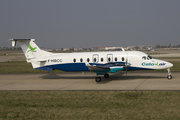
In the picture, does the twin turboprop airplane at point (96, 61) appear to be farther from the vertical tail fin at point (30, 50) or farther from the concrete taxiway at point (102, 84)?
the concrete taxiway at point (102, 84)

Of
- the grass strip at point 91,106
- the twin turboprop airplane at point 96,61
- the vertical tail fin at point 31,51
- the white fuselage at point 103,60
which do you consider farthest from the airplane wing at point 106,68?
the vertical tail fin at point 31,51

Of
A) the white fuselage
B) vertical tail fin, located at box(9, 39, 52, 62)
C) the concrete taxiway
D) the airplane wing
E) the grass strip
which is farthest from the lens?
vertical tail fin, located at box(9, 39, 52, 62)

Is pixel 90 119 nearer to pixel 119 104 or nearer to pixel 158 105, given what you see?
pixel 119 104

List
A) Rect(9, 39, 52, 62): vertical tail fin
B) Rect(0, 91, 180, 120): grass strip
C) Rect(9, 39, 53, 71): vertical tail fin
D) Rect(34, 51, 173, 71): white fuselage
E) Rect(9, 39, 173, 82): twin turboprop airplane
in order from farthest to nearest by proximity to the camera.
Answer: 1. Rect(9, 39, 52, 62): vertical tail fin
2. Rect(9, 39, 53, 71): vertical tail fin
3. Rect(34, 51, 173, 71): white fuselage
4. Rect(9, 39, 173, 82): twin turboprop airplane
5. Rect(0, 91, 180, 120): grass strip

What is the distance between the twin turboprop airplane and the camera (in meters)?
21.7

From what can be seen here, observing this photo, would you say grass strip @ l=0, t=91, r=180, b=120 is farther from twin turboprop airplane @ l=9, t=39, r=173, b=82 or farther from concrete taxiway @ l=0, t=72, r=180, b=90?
twin turboprop airplane @ l=9, t=39, r=173, b=82

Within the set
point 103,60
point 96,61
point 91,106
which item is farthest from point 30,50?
point 91,106

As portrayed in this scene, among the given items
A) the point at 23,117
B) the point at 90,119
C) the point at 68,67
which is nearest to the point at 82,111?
the point at 90,119

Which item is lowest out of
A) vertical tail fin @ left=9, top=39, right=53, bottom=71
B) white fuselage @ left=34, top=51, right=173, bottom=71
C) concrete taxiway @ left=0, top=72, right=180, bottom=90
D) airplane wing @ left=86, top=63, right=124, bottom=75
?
concrete taxiway @ left=0, top=72, right=180, bottom=90

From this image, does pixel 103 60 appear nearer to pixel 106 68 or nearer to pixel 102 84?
pixel 106 68

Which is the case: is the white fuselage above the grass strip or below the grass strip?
above

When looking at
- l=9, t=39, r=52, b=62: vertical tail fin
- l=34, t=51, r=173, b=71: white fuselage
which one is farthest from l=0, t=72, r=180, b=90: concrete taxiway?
l=9, t=39, r=52, b=62: vertical tail fin

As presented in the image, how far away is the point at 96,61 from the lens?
22828 mm

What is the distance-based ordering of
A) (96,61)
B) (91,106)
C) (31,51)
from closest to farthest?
(91,106)
(96,61)
(31,51)
